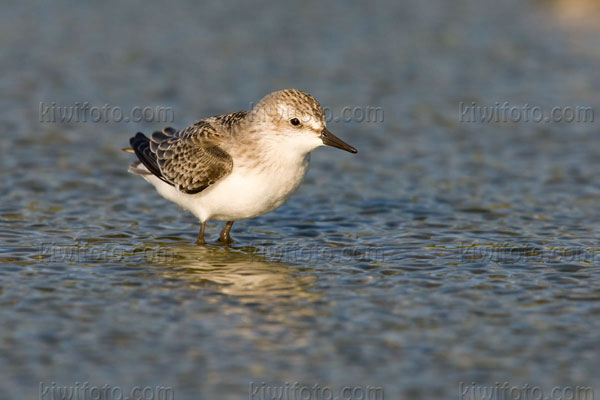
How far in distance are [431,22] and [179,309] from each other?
1634cm

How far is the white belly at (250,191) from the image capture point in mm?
11227

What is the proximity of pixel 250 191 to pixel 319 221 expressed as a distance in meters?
2.16

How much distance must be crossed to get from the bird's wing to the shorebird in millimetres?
12

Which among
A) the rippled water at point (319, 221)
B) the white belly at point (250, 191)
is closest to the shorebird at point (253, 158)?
the white belly at point (250, 191)

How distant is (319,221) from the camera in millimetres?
13211

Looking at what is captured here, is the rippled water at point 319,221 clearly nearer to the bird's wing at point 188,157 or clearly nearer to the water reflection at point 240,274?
the water reflection at point 240,274

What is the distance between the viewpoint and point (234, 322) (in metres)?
9.26

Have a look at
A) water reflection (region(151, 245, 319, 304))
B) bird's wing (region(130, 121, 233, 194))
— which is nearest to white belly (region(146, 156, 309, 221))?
bird's wing (region(130, 121, 233, 194))

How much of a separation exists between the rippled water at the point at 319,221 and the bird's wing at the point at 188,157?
0.86 m

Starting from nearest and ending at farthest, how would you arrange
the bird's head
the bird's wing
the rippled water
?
the rippled water, the bird's head, the bird's wing

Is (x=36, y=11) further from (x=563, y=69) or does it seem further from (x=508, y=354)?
(x=508, y=354)

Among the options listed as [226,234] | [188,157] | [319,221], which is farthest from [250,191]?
[319,221]

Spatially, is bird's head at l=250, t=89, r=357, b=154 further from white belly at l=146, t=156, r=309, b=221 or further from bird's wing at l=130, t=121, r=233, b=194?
bird's wing at l=130, t=121, r=233, b=194

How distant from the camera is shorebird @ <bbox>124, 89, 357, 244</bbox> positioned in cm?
1122
